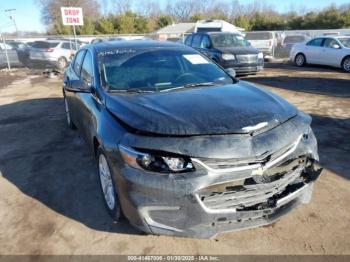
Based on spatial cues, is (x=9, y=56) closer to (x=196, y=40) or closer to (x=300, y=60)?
(x=196, y=40)

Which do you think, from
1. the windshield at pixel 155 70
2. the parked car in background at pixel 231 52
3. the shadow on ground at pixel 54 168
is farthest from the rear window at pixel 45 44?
the windshield at pixel 155 70

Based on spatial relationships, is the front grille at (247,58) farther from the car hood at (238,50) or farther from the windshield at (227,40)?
the windshield at (227,40)

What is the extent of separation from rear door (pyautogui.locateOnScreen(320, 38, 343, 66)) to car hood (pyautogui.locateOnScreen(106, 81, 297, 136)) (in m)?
12.1

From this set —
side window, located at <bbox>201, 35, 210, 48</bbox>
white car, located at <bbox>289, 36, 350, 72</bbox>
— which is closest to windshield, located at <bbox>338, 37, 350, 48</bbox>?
white car, located at <bbox>289, 36, 350, 72</bbox>

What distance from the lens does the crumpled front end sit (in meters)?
2.58

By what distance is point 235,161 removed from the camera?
8.53ft

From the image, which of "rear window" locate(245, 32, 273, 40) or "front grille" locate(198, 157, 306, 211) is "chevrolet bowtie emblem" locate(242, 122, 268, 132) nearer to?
"front grille" locate(198, 157, 306, 211)

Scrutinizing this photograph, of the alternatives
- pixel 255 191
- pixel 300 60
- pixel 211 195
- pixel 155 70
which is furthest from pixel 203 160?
pixel 300 60

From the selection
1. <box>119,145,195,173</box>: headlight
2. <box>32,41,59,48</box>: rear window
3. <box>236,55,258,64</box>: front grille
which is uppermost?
<box>119,145,195,173</box>: headlight

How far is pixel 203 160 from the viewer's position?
2586 millimetres

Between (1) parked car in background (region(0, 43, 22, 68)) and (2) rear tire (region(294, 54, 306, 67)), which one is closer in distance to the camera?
(2) rear tire (region(294, 54, 306, 67))

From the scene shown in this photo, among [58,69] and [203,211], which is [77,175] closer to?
[203,211]

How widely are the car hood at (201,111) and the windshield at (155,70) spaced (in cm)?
31

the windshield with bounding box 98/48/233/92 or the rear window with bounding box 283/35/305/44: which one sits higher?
the windshield with bounding box 98/48/233/92
